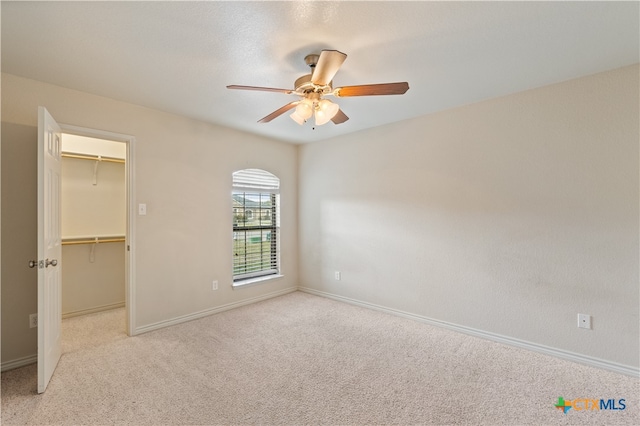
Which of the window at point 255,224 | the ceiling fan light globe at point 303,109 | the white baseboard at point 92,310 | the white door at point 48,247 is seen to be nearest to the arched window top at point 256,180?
the window at point 255,224

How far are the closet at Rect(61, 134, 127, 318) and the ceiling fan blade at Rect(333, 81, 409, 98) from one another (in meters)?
3.18

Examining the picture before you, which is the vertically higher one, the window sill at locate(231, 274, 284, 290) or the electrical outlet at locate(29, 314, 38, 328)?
the electrical outlet at locate(29, 314, 38, 328)

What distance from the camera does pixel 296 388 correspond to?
2.17m

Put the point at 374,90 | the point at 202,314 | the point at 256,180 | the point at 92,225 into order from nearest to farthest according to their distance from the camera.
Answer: the point at 374,90, the point at 202,314, the point at 92,225, the point at 256,180

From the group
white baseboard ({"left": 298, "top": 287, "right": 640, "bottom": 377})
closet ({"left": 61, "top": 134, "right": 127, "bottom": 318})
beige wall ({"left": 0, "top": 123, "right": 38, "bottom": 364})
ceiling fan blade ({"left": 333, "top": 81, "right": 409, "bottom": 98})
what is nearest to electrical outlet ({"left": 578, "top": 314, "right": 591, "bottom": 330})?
white baseboard ({"left": 298, "top": 287, "right": 640, "bottom": 377})

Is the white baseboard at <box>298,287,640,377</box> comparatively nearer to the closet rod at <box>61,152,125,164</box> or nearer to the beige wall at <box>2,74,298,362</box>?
the beige wall at <box>2,74,298,362</box>

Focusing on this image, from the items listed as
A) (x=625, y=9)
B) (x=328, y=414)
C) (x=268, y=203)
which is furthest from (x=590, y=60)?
(x=268, y=203)

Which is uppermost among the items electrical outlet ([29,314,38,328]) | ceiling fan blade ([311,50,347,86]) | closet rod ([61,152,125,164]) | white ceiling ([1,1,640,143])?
white ceiling ([1,1,640,143])

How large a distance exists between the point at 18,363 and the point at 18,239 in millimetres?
1061

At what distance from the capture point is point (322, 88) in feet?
7.23

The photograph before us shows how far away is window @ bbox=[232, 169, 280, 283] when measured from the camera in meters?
4.22

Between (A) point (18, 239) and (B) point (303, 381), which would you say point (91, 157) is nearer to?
(A) point (18, 239)

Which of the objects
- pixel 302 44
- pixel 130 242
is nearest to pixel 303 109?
pixel 302 44

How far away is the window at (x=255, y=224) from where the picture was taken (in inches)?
166
